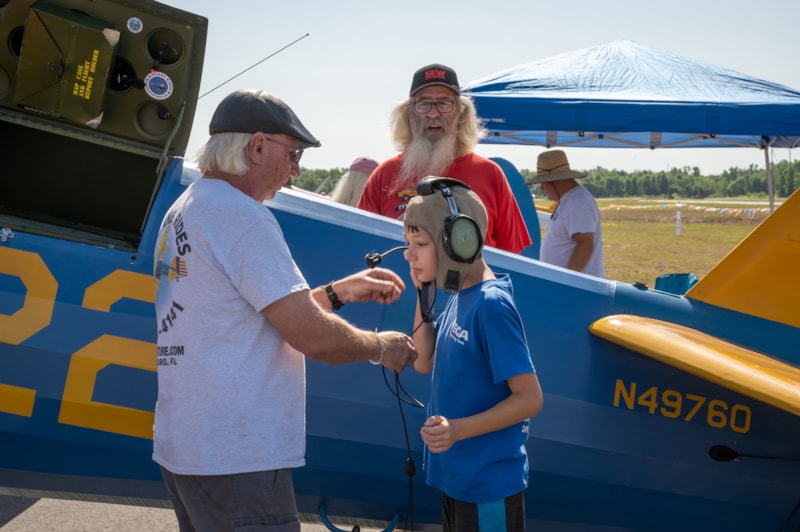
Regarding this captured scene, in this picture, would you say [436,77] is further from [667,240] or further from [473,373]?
[667,240]

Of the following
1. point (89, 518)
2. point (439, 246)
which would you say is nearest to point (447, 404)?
point (439, 246)

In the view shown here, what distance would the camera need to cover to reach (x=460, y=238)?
230 centimetres

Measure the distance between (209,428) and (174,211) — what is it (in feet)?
1.90

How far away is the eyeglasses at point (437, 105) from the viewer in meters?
3.85

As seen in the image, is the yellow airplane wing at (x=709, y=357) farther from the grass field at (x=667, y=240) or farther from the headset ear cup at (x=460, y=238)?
the grass field at (x=667, y=240)

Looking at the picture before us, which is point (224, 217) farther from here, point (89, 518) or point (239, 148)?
point (89, 518)

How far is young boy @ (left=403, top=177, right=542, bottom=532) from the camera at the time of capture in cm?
222

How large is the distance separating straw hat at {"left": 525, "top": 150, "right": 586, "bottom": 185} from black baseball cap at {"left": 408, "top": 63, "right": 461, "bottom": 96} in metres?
2.22

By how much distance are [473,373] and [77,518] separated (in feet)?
10.2

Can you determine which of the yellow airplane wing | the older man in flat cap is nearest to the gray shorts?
the older man in flat cap

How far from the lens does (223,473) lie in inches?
79.0

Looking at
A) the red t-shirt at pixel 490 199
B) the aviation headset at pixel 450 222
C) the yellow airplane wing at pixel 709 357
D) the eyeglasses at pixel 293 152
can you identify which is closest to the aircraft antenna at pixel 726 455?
the yellow airplane wing at pixel 709 357

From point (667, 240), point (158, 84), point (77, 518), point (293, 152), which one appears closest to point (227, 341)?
point (293, 152)

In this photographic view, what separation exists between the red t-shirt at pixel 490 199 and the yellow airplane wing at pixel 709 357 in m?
0.74
